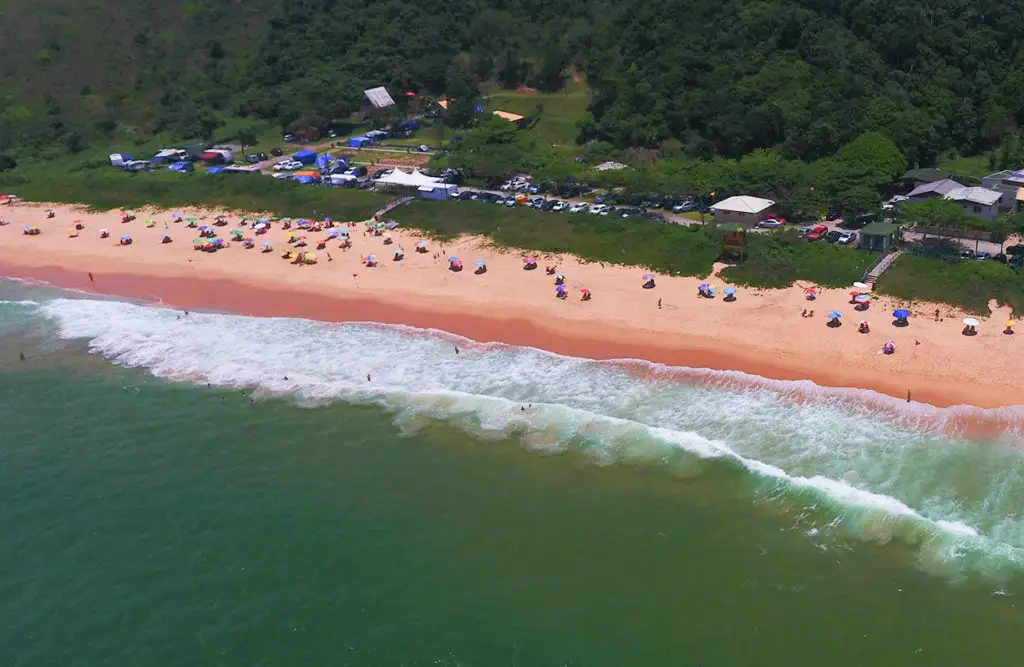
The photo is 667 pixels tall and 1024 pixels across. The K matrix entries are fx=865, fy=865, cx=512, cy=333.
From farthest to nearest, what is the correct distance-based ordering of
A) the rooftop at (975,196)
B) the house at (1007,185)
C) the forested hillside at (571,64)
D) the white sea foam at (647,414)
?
the forested hillside at (571,64) < the house at (1007,185) < the rooftop at (975,196) < the white sea foam at (647,414)

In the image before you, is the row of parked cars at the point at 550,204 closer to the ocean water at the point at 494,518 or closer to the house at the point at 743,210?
the house at the point at 743,210

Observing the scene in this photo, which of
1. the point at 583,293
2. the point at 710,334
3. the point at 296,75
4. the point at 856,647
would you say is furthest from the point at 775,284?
the point at 296,75

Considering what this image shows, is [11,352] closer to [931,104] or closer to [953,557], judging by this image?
[953,557]

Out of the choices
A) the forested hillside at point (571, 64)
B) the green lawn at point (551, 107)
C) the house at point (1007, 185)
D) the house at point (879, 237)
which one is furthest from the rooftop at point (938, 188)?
the green lawn at point (551, 107)

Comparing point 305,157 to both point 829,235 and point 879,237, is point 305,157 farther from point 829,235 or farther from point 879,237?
point 879,237

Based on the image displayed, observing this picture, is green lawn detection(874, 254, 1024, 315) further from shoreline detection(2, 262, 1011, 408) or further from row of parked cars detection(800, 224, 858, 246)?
shoreline detection(2, 262, 1011, 408)

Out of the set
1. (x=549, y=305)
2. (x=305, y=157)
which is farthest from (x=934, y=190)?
(x=305, y=157)
